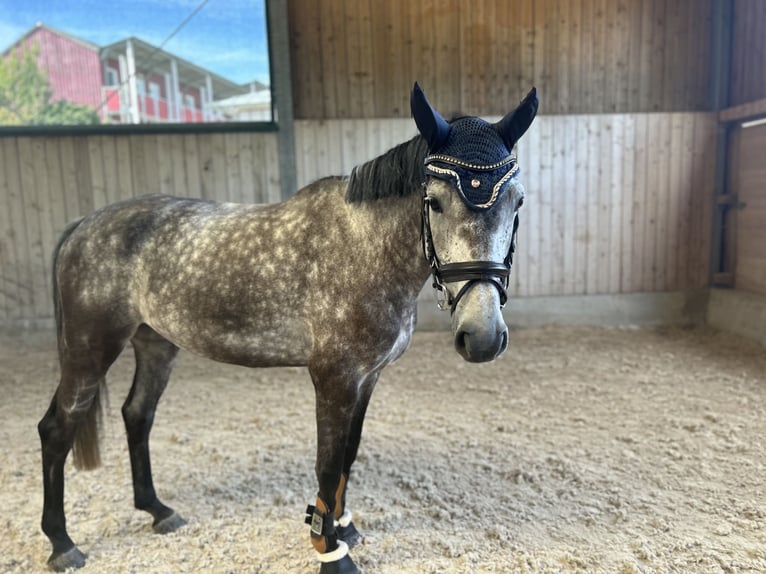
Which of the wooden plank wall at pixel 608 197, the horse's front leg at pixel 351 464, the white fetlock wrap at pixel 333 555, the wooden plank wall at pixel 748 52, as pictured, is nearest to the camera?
the white fetlock wrap at pixel 333 555

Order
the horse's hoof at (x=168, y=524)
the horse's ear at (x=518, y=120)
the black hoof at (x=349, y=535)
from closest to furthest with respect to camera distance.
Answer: the horse's ear at (x=518, y=120) < the black hoof at (x=349, y=535) < the horse's hoof at (x=168, y=524)

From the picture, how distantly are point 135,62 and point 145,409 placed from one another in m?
4.34

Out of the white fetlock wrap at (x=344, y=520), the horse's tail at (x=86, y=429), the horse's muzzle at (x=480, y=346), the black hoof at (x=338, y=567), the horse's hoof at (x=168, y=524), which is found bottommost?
the horse's hoof at (x=168, y=524)

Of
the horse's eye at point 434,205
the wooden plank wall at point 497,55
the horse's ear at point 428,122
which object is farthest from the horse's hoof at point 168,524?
the wooden plank wall at point 497,55

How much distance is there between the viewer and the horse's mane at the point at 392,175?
1462mm

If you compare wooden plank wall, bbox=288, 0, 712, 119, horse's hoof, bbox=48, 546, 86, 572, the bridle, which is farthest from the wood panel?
horse's hoof, bbox=48, 546, 86, 572

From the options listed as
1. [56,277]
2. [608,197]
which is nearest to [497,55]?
[608,197]

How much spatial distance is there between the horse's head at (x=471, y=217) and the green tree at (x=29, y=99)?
4965 millimetres

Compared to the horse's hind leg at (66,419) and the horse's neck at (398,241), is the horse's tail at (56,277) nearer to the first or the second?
the horse's hind leg at (66,419)

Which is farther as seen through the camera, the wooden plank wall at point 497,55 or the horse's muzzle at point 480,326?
the wooden plank wall at point 497,55

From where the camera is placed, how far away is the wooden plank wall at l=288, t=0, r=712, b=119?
17.0 ft

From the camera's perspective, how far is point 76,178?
5047 mm

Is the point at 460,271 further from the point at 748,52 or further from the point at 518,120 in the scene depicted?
the point at 748,52

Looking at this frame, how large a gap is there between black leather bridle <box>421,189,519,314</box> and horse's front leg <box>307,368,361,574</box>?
0.45 meters
